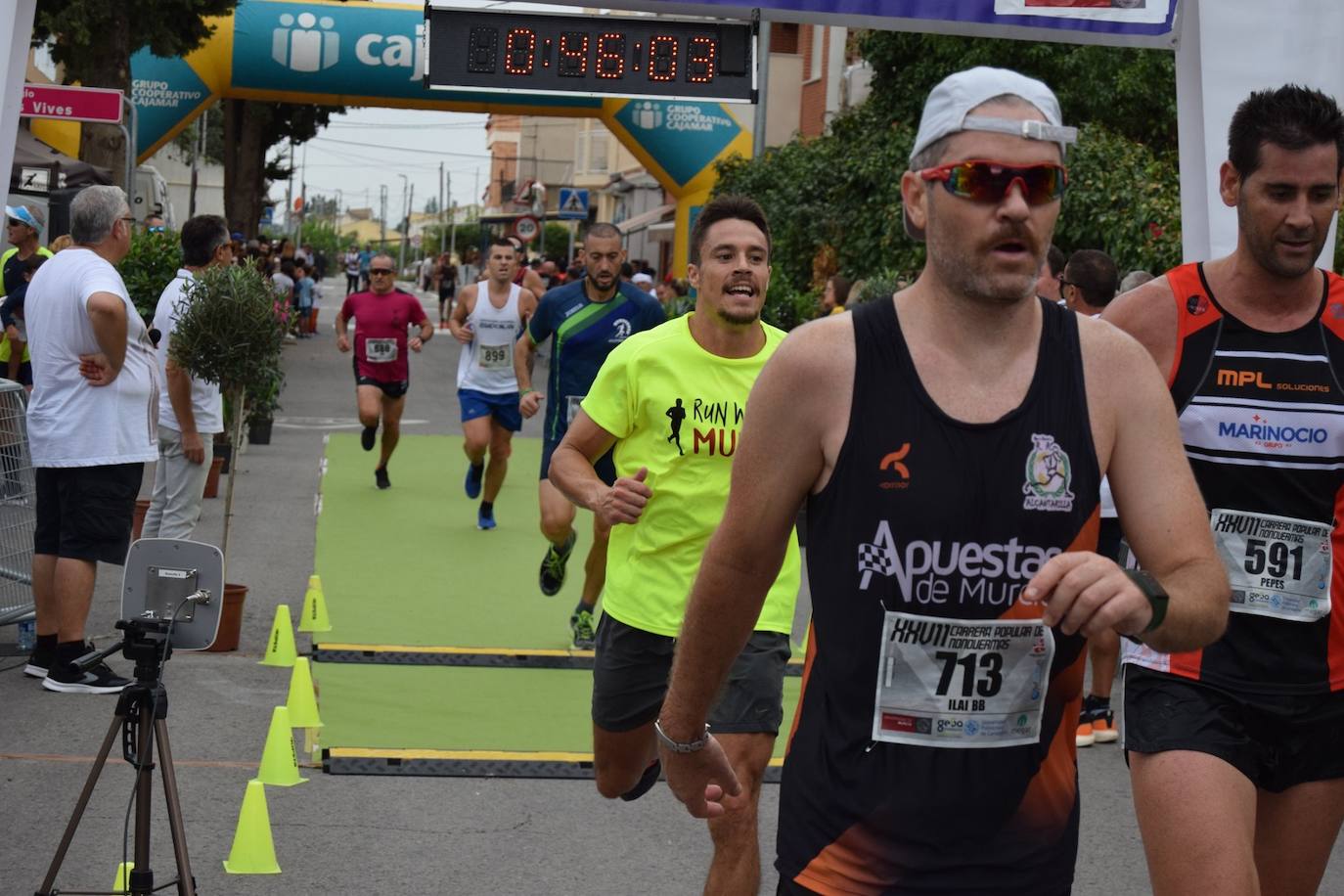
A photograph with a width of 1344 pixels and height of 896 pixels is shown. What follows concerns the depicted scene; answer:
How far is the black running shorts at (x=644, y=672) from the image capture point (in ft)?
17.0

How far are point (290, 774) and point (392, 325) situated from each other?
9399 mm

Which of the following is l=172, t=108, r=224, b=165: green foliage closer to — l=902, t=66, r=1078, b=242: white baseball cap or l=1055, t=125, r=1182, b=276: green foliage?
l=1055, t=125, r=1182, b=276: green foliage

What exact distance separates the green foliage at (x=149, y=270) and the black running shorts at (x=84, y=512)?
7412mm

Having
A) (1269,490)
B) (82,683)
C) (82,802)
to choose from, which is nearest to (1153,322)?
(1269,490)

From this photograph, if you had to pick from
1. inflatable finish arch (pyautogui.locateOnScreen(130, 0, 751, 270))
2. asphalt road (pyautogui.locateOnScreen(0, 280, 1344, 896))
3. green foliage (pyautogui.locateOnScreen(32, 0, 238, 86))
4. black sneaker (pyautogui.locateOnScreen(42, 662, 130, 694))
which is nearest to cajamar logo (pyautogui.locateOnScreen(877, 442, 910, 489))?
asphalt road (pyautogui.locateOnScreen(0, 280, 1344, 896))

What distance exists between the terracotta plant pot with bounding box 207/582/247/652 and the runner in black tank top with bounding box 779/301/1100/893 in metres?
6.86

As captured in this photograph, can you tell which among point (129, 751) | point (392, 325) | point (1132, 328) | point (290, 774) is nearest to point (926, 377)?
point (1132, 328)

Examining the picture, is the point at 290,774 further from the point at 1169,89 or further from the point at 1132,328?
the point at 1169,89

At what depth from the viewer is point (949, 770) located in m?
2.79

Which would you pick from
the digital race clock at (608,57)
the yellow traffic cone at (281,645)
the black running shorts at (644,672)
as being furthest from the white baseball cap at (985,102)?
the yellow traffic cone at (281,645)

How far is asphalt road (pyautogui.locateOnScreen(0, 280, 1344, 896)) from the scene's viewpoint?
19.7ft

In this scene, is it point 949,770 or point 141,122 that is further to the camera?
point 141,122

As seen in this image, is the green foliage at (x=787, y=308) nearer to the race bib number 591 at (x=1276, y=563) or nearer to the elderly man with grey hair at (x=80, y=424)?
the elderly man with grey hair at (x=80, y=424)

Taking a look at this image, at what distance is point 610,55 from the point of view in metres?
8.87
